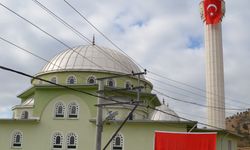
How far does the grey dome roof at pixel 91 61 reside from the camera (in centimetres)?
3419

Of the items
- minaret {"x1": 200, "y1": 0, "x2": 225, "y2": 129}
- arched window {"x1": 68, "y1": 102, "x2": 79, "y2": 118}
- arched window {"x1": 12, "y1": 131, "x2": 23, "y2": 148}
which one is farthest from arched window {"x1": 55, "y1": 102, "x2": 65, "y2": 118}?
minaret {"x1": 200, "y1": 0, "x2": 225, "y2": 129}

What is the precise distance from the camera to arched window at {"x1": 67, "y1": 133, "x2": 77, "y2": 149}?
28250 mm

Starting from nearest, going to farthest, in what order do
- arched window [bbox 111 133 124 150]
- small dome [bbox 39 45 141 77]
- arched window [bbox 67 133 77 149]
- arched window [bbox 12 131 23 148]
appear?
arched window [bbox 111 133 124 150] < arched window [bbox 67 133 77 149] < arched window [bbox 12 131 23 148] < small dome [bbox 39 45 141 77]

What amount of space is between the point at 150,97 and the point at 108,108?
14.8 ft

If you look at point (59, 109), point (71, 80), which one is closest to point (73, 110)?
point (59, 109)

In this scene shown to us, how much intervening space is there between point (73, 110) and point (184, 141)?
8393 millimetres

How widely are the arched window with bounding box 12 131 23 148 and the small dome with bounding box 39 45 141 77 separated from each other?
7487 mm

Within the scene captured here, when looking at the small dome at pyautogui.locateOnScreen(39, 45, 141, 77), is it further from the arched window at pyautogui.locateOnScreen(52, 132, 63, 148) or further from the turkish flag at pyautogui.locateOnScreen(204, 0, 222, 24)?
the turkish flag at pyautogui.locateOnScreen(204, 0, 222, 24)

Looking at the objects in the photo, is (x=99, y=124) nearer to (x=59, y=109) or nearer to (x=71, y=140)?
(x=71, y=140)

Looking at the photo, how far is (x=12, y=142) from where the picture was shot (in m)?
28.7

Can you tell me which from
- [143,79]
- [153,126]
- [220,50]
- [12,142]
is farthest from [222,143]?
[12,142]

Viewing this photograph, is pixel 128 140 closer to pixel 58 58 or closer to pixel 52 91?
pixel 52 91

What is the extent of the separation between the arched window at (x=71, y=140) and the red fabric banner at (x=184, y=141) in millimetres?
5886

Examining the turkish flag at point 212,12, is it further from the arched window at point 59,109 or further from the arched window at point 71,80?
the arched window at point 59,109
